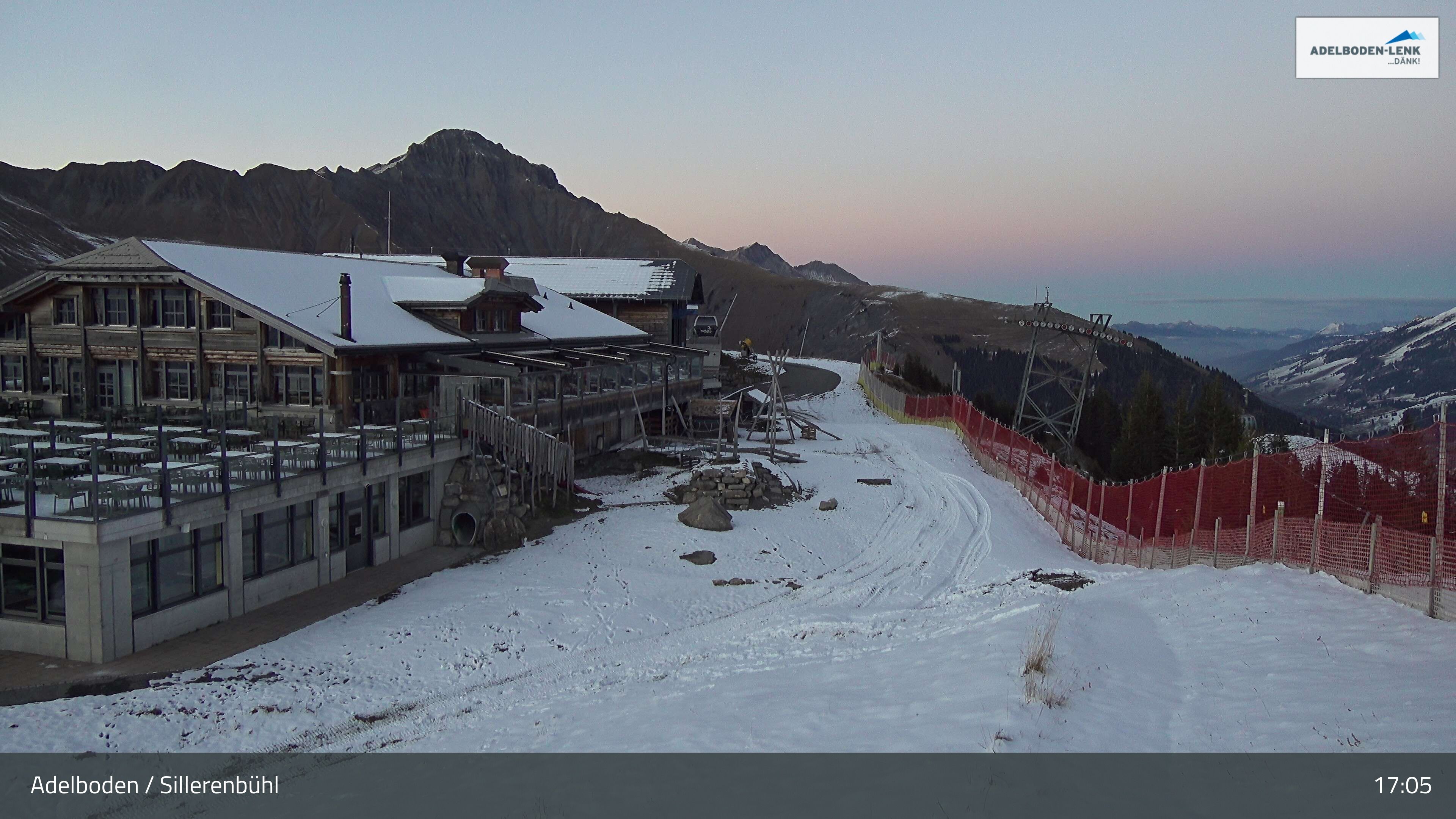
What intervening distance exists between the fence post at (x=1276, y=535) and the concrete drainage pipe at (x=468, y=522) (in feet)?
63.3

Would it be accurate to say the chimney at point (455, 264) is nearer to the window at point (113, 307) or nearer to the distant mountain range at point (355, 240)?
the window at point (113, 307)

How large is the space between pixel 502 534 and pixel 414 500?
262 cm

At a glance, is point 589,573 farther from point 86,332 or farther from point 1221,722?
point 86,332

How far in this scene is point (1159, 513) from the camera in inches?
888

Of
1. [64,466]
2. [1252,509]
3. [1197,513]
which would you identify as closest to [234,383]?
[64,466]

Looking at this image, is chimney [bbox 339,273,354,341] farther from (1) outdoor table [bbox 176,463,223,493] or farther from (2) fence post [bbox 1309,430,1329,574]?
(2) fence post [bbox 1309,430,1329,574]

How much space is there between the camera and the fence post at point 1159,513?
72.3 ft

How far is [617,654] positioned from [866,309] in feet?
559

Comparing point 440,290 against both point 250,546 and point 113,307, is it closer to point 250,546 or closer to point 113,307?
point 113,307

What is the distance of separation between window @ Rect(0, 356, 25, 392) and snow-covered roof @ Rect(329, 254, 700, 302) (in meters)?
24.0

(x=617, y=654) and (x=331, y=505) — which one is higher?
(x=331, y=505)
